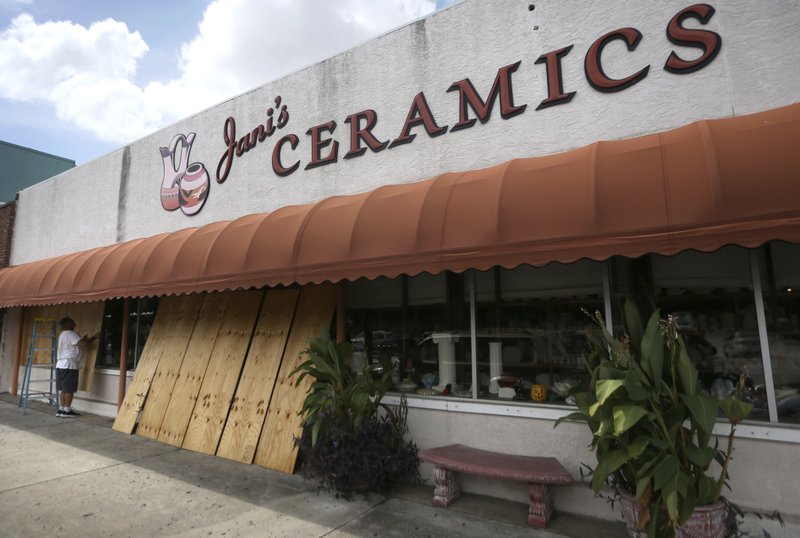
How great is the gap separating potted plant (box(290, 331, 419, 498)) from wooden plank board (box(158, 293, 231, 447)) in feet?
8.18

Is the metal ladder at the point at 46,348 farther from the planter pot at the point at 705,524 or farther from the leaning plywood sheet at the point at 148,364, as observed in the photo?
the planter pot at the point at 705,524

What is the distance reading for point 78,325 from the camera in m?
10.2

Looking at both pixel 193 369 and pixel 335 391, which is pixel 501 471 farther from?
pixel 193 369

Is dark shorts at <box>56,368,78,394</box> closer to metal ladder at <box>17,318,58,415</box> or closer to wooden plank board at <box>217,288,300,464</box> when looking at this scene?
metal ladder at <box>17,318,58,415</box>

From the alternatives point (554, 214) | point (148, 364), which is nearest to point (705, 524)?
point (554, 214)

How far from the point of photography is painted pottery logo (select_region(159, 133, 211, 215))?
8.51 m

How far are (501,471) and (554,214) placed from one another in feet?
7.59

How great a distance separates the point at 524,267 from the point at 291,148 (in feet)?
13.6

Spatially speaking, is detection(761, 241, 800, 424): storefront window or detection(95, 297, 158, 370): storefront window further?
detection(95, 297, 158, 370): storefront window

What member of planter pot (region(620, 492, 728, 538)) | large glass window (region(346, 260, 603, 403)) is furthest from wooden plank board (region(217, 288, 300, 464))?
planter pot (region(620, 492, 728, 538))

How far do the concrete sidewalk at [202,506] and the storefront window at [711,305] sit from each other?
169 centimetres

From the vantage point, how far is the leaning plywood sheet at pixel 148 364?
785cm

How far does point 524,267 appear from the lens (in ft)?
17.3

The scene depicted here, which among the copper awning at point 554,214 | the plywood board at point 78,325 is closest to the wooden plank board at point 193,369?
the copper awning at point 554,214
